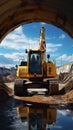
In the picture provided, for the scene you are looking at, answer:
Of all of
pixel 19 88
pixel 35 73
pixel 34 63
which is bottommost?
pixel 19 88

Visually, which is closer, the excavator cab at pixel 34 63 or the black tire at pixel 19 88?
the excavator cab at pixel 34 63

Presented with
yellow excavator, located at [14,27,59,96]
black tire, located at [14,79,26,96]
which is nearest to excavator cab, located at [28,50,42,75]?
yellow excavator, located at [14,27,59,96]

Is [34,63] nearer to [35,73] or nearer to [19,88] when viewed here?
[35,73]

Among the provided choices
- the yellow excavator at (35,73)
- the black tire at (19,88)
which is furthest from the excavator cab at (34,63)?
the black tire at (19,88)

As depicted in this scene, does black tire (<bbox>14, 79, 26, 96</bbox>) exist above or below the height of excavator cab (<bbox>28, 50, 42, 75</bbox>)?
below

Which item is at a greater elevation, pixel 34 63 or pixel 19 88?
pixel 34 63

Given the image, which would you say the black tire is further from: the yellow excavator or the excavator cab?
the excavator cab

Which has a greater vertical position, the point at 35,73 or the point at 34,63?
the point at 34,63

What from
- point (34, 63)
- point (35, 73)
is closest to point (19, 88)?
point (35, 73)

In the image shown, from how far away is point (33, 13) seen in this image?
12820mm

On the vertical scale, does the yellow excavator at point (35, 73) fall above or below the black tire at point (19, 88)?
above

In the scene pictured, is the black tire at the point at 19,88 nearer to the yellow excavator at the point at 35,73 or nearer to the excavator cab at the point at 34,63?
the yellow excavator at the point at 35,73

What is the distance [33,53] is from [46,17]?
7.53 metres

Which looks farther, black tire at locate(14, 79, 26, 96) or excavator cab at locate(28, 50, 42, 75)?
black tire at locate(14, 79, 26, 96)
